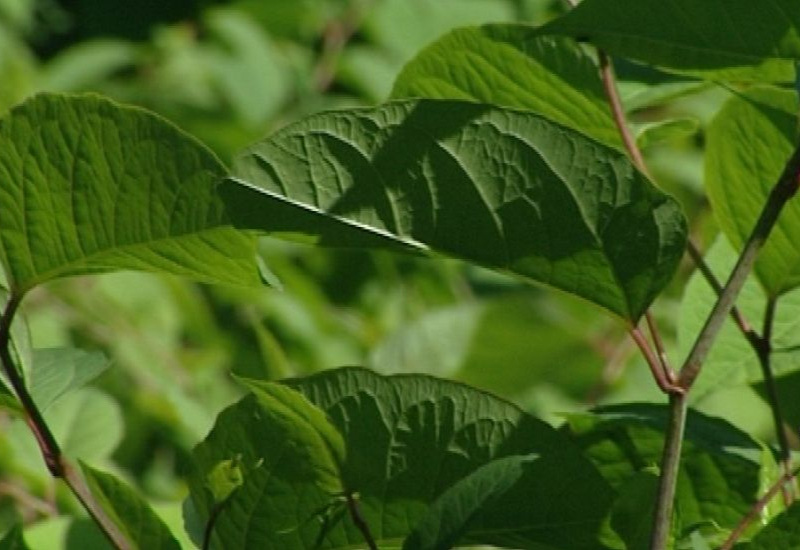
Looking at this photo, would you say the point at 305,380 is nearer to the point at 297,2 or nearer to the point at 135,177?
the point at 135,177

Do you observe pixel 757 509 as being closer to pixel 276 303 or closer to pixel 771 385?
pixel 771 385

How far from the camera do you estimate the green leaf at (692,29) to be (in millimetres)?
615

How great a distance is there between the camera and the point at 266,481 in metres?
0.65

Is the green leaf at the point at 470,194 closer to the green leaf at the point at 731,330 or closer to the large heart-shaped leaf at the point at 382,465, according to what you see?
the large heart-shaped leaf at the point at 382,465

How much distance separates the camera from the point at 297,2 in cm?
333

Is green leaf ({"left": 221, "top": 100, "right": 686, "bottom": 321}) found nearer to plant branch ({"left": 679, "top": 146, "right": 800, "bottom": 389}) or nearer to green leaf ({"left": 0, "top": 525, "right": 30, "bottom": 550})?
plant branch ({"left": 679, "top": 146, "right": 800, "bottom": 389})

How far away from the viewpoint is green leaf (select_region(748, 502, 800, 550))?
595 millimetres

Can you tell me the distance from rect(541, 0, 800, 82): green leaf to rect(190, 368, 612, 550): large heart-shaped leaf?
138mm

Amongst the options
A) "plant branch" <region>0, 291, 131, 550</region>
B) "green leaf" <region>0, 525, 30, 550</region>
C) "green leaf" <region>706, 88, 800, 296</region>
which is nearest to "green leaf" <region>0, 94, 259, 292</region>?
"plant branch" <region>0, 291, 131, 550</region>

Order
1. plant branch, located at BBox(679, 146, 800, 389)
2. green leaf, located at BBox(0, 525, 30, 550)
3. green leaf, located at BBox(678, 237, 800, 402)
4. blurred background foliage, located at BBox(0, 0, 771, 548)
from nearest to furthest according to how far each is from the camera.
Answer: plant branch, located at BBox(679, 146, 800, 389) < green leaf, located at BBox(0, 525, 30, 550) < green leaf, located at BBox(678, 237, 800, 402) < blurred background foliage, located at BBox(0, 0, 771, 548)

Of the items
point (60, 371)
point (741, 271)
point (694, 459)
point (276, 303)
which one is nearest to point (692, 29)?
point (741, 271)

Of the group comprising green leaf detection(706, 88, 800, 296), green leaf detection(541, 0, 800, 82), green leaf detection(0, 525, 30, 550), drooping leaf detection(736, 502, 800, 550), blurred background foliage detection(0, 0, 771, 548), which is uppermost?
green leaf detection(541, 0, 800, 82)

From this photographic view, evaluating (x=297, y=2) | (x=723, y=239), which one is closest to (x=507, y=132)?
(x=723, y=239)

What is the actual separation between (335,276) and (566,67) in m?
1.99
